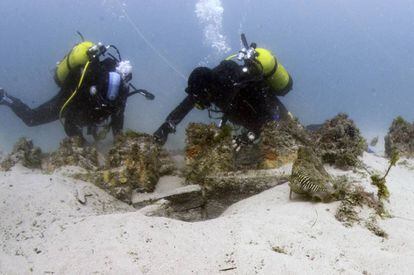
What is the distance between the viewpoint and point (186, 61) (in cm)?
7019

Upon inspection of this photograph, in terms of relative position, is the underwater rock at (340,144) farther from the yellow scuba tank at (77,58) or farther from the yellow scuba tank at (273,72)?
the yellow scuba tank at (77,58)

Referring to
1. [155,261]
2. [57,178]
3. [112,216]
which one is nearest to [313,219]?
[155,261]

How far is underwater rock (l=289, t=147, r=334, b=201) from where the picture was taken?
152 inches

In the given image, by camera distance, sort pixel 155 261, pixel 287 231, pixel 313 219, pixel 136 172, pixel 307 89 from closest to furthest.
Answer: pixel 155 261 → pixel 287 231 → pixel 313 219 → pixel 136 172 → pixel 307 89

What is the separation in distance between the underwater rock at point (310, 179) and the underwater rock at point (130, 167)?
2524 mm

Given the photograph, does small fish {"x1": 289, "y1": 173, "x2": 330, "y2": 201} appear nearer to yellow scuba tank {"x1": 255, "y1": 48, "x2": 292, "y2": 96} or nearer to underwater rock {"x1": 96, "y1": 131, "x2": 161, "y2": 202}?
underwater rock {"x1": 96, "y1": 131, "x2": 161, "y2": 202}

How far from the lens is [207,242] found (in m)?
3.04

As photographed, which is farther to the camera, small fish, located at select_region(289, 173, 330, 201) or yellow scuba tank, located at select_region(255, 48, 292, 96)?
yellow scuba tank, located at select_region(255, 48, 292, 96)

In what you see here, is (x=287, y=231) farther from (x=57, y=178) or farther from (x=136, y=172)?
(x=57, y=178)

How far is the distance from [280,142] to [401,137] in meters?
3.47

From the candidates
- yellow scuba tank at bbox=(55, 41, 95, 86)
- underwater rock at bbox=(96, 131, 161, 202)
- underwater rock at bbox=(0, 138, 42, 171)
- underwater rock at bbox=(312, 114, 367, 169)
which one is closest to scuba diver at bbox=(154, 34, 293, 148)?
underwater rock at bbox=(96, 131, 161, 202)

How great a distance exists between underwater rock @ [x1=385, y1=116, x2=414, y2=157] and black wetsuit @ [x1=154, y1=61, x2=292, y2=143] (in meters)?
2.57

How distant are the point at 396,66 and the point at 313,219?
99.3 metres

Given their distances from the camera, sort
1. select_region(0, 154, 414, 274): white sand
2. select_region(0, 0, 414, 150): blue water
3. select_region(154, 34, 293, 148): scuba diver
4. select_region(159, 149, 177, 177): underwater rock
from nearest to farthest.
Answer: select_region(0, 154, 414, 274): white sand
select_region(159, 149, 177, 177): underwater rock
select_region(154, 34, 293, 148): scuba diver
select_region(0, 0, 414, 150): blue water
